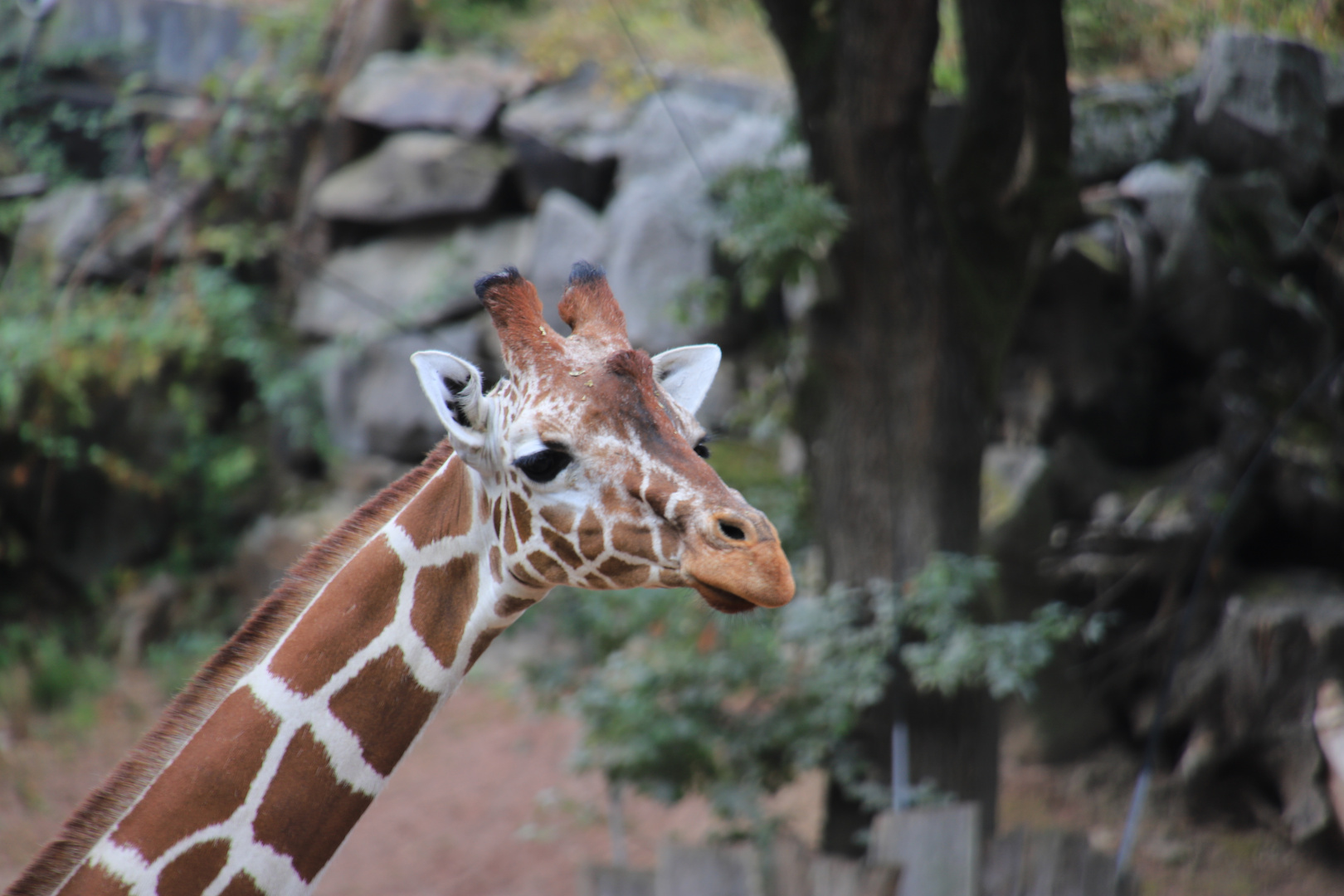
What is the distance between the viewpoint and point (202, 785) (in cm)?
185

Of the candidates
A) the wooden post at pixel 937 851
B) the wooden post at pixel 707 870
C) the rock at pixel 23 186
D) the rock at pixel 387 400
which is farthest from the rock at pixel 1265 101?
the rock at pixel 23 186

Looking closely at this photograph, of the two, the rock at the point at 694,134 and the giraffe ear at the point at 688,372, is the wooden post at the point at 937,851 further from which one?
the rock at the point at 694,134

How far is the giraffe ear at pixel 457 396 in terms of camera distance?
1746 millimetres

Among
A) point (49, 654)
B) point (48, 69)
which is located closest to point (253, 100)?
point (48, 69)

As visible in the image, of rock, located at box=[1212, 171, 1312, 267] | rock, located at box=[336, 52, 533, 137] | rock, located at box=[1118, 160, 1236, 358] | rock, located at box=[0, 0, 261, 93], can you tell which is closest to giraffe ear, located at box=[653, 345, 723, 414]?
rock, located at box=[1118, 160, 1236, 358]

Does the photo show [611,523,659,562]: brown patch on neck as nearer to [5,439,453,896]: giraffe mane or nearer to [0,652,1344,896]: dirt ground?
[5,439,453,896]: giraffe mane

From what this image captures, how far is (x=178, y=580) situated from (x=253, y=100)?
12.5ft

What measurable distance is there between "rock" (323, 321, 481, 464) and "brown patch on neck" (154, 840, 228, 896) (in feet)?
18.9

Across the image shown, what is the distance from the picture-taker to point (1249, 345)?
6086 mm

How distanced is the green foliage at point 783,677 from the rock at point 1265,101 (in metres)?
3.54

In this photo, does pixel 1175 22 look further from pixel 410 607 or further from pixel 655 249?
pixel 410 607

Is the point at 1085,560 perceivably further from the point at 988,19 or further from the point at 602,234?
the point at 602,234

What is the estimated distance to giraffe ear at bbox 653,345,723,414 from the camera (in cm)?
204

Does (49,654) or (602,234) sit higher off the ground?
(602,234)
